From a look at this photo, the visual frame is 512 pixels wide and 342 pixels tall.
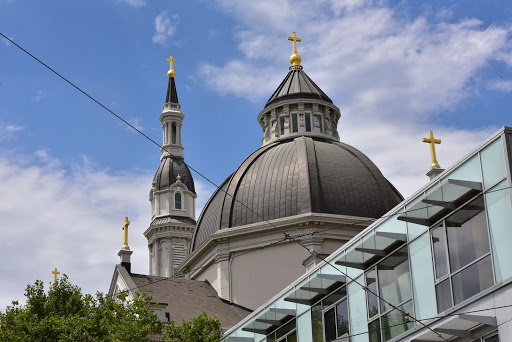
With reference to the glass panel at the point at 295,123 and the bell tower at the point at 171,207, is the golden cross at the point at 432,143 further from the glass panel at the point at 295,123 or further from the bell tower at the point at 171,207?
the bell tower at the point at 171,207


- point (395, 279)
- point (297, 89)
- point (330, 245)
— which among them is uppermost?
point (297, 89)

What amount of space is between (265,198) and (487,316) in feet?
85.1

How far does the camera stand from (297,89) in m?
51.4

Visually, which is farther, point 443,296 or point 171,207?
point 171,207

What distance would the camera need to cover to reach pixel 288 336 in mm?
27406

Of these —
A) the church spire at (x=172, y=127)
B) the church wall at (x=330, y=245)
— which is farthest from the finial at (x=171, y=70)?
the church wall at (x=330, y=245)

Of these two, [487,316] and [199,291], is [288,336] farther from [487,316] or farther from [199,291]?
[199,291]

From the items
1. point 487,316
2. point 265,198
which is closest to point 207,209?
point 265,198

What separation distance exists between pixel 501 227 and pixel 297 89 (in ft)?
109

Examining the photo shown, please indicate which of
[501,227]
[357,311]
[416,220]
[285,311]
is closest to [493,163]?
[501,227]

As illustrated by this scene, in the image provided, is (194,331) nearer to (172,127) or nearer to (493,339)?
(493,339)

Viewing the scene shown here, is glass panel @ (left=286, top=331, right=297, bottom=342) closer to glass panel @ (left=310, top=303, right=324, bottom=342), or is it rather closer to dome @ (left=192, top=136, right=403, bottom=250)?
glass panel @ (left=310, top=303, right=324, bottom=342)

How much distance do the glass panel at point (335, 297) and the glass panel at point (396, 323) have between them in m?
2.31

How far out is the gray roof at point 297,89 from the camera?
1998 inches
